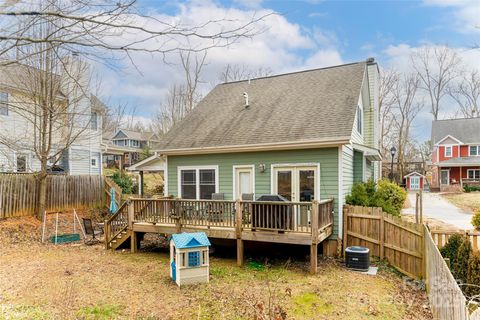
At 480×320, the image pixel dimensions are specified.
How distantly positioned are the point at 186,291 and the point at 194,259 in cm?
74

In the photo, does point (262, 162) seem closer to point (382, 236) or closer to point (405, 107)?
point (382, 236)

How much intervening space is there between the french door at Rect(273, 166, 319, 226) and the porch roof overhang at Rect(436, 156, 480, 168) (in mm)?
31021

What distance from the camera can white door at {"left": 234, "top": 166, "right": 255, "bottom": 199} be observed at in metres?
10.8

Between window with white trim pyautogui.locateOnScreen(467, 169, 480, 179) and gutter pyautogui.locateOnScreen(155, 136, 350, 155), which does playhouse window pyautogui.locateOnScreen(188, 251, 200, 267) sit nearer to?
gutter pyautogui.locateOnScreen(155, 136, 350, 155)

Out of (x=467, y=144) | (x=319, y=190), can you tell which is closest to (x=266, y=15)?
(x=319, y=190)

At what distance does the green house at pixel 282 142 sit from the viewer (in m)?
9.71

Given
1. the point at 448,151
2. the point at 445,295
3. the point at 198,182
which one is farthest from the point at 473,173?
the point at 445,295

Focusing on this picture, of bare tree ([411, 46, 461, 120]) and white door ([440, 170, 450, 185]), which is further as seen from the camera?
bare tree ([411, 46, 461, 120])

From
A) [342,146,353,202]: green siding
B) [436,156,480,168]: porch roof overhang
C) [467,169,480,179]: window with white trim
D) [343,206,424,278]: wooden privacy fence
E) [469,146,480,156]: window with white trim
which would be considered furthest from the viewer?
[469,146,480,156]: window with white trim

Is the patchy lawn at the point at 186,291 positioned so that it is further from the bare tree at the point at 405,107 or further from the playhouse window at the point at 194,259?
the bare tree at the point at 405,107

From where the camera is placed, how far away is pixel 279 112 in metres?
11.9

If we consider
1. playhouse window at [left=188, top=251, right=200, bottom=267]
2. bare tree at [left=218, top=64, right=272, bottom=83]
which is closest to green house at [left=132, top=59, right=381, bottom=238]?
playhouse window at [left=188, top=251, right=200, bottom=267]

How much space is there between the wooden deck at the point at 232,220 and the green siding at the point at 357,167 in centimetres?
316

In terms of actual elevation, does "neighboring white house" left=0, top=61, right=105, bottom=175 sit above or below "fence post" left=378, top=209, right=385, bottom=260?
above
